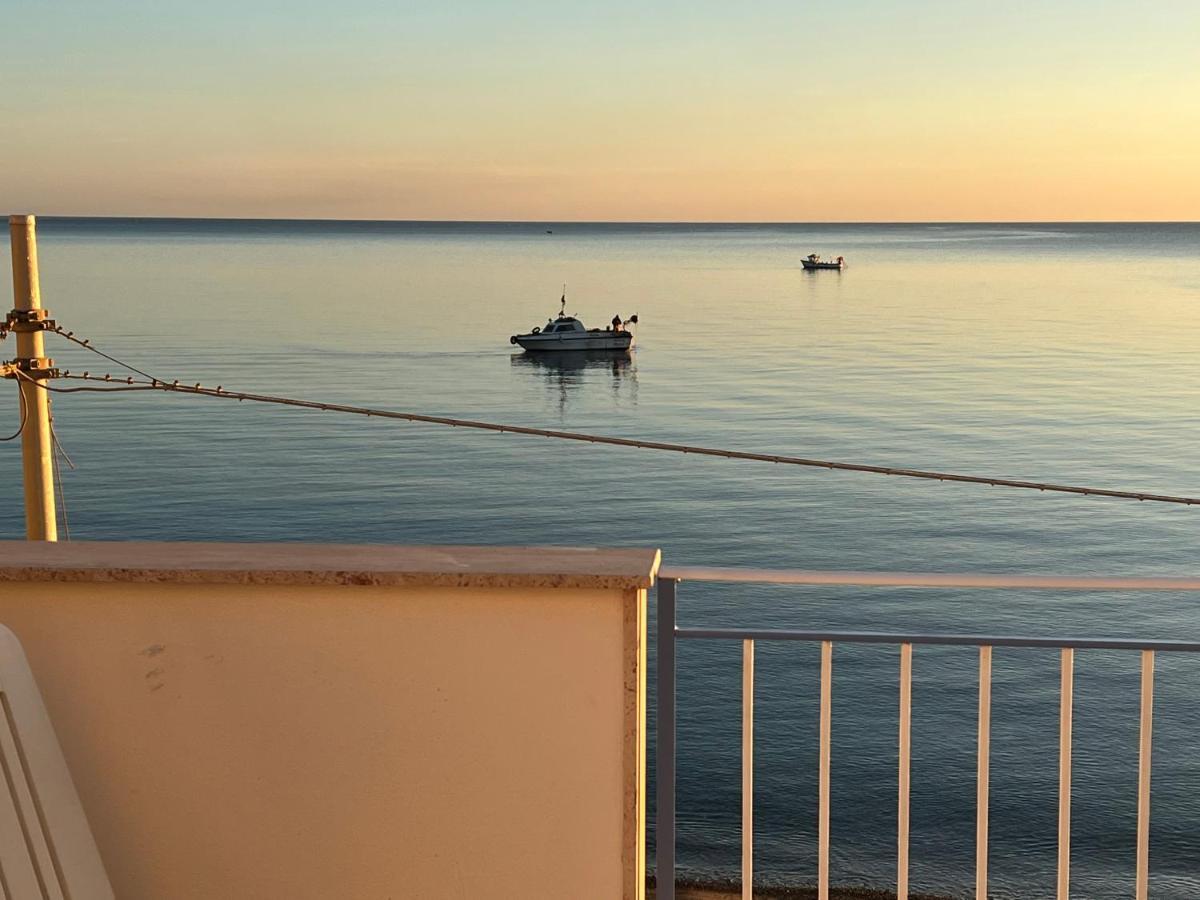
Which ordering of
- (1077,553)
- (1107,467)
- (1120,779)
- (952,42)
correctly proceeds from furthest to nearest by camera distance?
(952,42)
(1107,467)
(1077,553)
(1120,779)

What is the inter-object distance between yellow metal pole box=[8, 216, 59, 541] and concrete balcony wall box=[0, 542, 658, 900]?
4424 mm

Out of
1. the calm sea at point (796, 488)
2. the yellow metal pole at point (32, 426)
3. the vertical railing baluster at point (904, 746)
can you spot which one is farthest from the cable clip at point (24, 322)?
the calm sea at point (796, 488)

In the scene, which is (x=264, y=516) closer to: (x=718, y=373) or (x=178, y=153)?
(x=718, y=373)

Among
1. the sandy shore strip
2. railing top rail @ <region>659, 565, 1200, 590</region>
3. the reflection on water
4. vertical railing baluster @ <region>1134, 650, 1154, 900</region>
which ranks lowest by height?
the sandy shore strip

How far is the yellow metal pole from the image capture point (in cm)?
690

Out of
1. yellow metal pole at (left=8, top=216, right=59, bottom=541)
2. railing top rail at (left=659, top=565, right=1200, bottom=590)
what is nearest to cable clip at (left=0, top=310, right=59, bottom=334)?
yellow metal pole at (left=8, top=216, right=59, bottom=541)

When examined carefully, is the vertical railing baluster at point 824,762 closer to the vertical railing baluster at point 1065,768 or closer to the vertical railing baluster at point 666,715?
the vertical railing baluster at point 666,715

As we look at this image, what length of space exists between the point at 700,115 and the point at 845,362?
62893 mm

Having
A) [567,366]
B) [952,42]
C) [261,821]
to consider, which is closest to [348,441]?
[567,366]

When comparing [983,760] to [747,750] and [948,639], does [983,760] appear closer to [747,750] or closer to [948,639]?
[948,639]

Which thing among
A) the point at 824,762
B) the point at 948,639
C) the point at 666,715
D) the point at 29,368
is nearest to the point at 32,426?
the point at 29,368

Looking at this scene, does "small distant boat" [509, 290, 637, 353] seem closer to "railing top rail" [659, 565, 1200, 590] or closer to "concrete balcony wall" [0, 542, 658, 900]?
"railing top rail" [659, 565, 1200, 590]

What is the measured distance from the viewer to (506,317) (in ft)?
264

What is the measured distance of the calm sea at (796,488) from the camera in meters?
17.3
